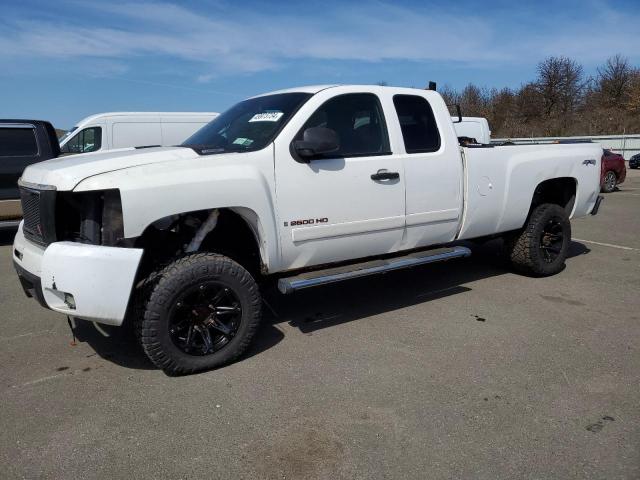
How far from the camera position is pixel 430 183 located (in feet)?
14.9

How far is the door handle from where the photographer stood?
4.18 metres

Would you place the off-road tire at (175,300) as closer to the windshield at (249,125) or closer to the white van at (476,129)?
the windshield at (249,125)

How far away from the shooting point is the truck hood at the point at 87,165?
10.7ft

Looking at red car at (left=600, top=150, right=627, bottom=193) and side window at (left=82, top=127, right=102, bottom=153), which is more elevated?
side window at (left=82, top=127, right=102, bottom=153)

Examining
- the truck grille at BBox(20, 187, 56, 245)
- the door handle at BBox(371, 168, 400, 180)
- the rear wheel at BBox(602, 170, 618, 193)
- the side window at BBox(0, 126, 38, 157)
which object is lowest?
the rear wheel at BBox(602, 170, 618, 193)

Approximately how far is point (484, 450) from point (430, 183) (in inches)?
96.5

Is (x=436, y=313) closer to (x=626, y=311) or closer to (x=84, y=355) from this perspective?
(x=626, y=311)

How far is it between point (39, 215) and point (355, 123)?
248 centimetres

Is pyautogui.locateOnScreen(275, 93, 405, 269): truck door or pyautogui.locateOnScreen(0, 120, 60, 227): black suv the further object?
pyautogui.locateOnScreen(0, 120, 60, 227): black suv

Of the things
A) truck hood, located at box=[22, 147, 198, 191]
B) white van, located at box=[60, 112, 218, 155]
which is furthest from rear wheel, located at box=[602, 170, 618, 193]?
truck hood, located at box=[22, 147, 198, 191]

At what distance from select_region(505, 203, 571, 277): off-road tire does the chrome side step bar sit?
3.77ft

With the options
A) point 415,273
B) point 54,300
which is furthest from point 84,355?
point 415,273

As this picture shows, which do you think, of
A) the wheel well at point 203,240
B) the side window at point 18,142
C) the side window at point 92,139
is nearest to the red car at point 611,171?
the side window at point 92,139

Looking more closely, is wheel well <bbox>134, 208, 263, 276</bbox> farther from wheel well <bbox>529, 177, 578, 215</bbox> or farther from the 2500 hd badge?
wheel well <bbox>529, 177, 578, 215</bbox>
